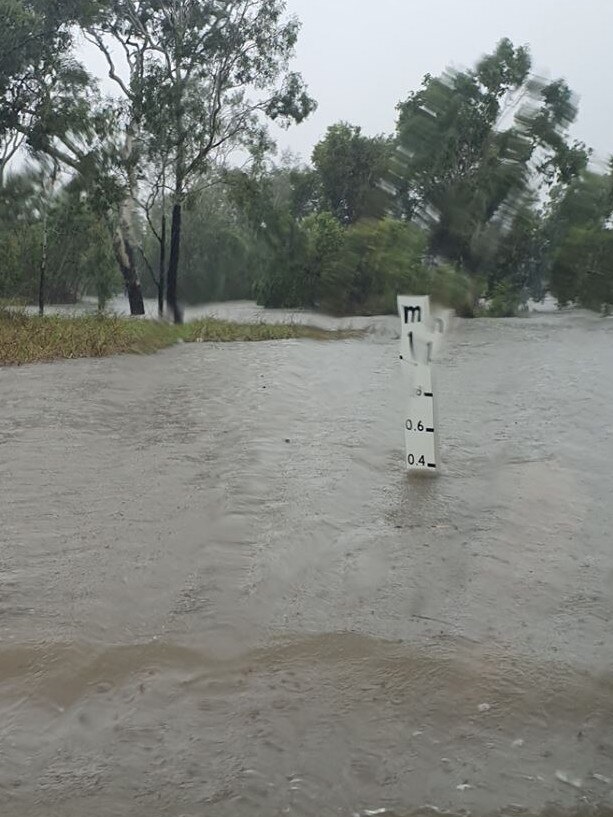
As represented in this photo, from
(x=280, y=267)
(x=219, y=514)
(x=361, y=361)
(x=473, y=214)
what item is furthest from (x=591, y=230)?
(x=280, y=267)

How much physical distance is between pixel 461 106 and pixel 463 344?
1141 cm

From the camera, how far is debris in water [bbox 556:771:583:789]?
9.36 ft

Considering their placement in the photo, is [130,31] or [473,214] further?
[130,31]

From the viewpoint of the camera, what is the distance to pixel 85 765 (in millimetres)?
2951

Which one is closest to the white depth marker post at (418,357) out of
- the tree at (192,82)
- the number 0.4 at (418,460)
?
the number 0.4 at (418,460)

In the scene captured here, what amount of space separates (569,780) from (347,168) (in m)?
17.2

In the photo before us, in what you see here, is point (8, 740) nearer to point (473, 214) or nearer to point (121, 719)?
point (121, 719)

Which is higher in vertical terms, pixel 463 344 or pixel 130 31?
pixel 130 31

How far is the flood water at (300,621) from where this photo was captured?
9.51ft

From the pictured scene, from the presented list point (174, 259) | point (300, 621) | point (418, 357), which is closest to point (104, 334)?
point (174, 259)

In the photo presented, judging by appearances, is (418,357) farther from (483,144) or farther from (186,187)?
(186,187)

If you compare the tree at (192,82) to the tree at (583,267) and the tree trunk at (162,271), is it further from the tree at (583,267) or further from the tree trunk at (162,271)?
the tree at (583,267)

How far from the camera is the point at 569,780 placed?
9.45 feet

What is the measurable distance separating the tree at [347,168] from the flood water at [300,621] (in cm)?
726
